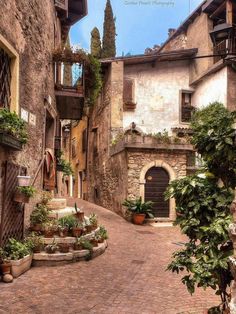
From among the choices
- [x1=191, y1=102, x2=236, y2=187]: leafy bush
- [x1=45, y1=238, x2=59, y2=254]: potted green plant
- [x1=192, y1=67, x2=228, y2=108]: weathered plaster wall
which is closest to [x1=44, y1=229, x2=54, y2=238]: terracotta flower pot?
[x1=45, y1=238, x2=59, y2=254]: potted green plant

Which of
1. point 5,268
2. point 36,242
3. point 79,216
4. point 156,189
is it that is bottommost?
point 5,268

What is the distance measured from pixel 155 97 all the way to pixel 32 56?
10.7 metres

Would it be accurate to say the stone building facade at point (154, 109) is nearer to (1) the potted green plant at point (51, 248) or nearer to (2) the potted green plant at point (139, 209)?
(2) the potted green plant at point (139, 209)

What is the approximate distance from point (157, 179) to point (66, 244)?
7905mm

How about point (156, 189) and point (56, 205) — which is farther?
point (156, 189)

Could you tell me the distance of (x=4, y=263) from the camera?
258 inches

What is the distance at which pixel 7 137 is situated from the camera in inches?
253

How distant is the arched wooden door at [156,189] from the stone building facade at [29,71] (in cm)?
511

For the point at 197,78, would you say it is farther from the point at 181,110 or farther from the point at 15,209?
the point at 15,209

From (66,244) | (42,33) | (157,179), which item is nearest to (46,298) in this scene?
(66,244)

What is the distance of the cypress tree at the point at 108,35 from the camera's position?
25.4 metres

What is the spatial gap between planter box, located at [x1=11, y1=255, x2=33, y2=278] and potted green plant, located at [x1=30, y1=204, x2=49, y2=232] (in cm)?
140

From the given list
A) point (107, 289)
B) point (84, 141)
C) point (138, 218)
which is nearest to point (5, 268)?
point (107, 289)

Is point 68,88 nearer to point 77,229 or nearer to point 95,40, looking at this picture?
point 77,229
